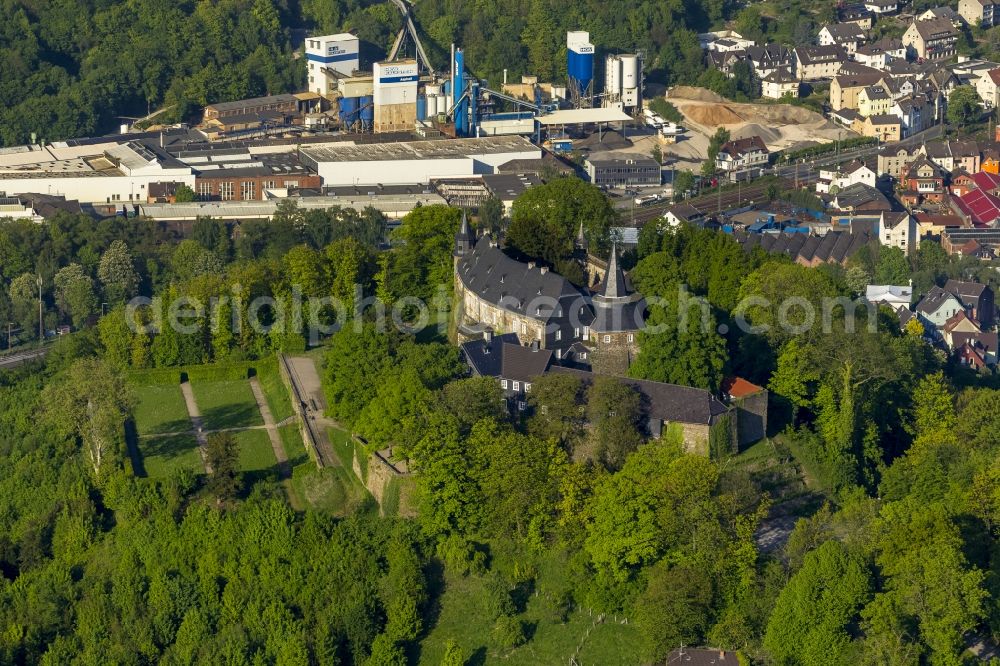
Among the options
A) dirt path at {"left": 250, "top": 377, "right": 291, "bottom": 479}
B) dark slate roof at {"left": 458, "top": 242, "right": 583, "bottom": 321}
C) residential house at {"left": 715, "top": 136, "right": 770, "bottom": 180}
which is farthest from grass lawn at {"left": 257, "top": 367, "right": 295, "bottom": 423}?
residential house at {"left": 715, "top": 136, "right": 770, "bottom": 180}

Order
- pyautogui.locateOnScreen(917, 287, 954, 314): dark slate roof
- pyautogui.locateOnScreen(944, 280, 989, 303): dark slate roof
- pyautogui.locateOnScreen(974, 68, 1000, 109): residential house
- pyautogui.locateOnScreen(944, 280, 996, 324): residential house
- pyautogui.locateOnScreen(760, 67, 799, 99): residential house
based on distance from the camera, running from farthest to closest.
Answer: pyautogui.locateOnScreen(760, 67, 799, 99): residential house < pyautogui.locateOnScreen(974, 68, 1000, 109): residential house < pyautogui.locateOnScreen(944, 280, 989, 303): dark slate roof < pyautogui.locateOnScreen(944, 280, 996, 324): residential house < pyautogui.locateOnScreen(917, 287, 954, 314): dark slate roof

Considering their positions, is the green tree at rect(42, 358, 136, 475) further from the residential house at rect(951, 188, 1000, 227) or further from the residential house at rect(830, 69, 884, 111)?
the residential house at rect(830, 69, 884, 111)

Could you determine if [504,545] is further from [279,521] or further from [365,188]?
[365,188]

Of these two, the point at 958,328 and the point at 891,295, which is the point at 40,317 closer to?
the point at 891,295

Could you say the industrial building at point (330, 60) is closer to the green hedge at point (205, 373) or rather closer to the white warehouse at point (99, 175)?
the white warehouse at point (99, 175)

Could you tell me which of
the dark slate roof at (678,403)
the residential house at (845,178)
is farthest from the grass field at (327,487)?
the residential house at (845,178)

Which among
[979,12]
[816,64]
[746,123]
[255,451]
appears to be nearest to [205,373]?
[255,451]
